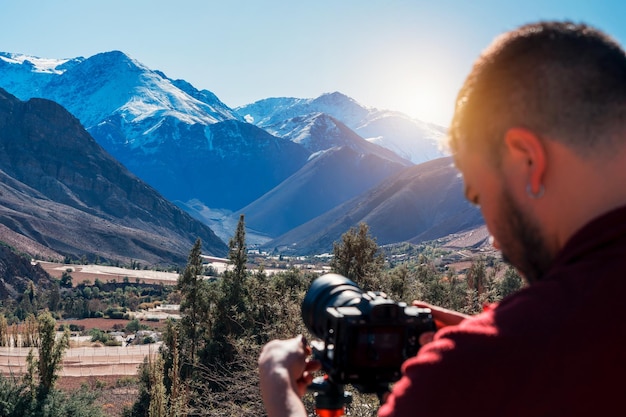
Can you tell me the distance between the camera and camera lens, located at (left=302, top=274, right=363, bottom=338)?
5.93 feet

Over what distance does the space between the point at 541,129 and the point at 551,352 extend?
1.38 feet

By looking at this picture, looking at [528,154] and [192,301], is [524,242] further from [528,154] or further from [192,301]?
[192,301]

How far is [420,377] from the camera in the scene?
1.00 m

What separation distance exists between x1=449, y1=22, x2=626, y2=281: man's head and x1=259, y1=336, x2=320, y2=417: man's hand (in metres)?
0.66

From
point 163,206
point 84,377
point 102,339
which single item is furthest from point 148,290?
point 163,206

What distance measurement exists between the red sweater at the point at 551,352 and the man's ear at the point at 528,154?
5.6 inches

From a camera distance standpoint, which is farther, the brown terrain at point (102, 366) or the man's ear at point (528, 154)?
the brown terrain at point (102, 366)

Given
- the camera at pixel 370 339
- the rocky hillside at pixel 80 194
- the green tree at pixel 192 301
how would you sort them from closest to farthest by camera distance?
1. the camera at pixel 370 339
2. the green tree at pixel 192 301
3. the rocky hillside at pixel 80 194

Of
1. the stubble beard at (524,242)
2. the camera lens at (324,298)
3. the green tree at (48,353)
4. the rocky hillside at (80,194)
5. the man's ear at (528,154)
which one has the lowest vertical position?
the green tree at (48,353)

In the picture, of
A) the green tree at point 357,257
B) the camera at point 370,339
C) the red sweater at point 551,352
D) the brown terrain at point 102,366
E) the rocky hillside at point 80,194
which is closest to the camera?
the red sweater at point 551,352

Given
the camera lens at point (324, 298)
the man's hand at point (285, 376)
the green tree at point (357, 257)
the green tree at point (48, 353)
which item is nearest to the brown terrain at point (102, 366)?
the green tree at point (48, 353)

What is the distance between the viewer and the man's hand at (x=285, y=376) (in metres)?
1.45

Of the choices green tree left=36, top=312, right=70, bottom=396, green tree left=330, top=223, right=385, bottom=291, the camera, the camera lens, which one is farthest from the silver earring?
green tree left=36, top=312, right=70, bottom=396

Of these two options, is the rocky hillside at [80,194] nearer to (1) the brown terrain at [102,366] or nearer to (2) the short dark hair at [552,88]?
(1) the brown terrain at [102,366]
